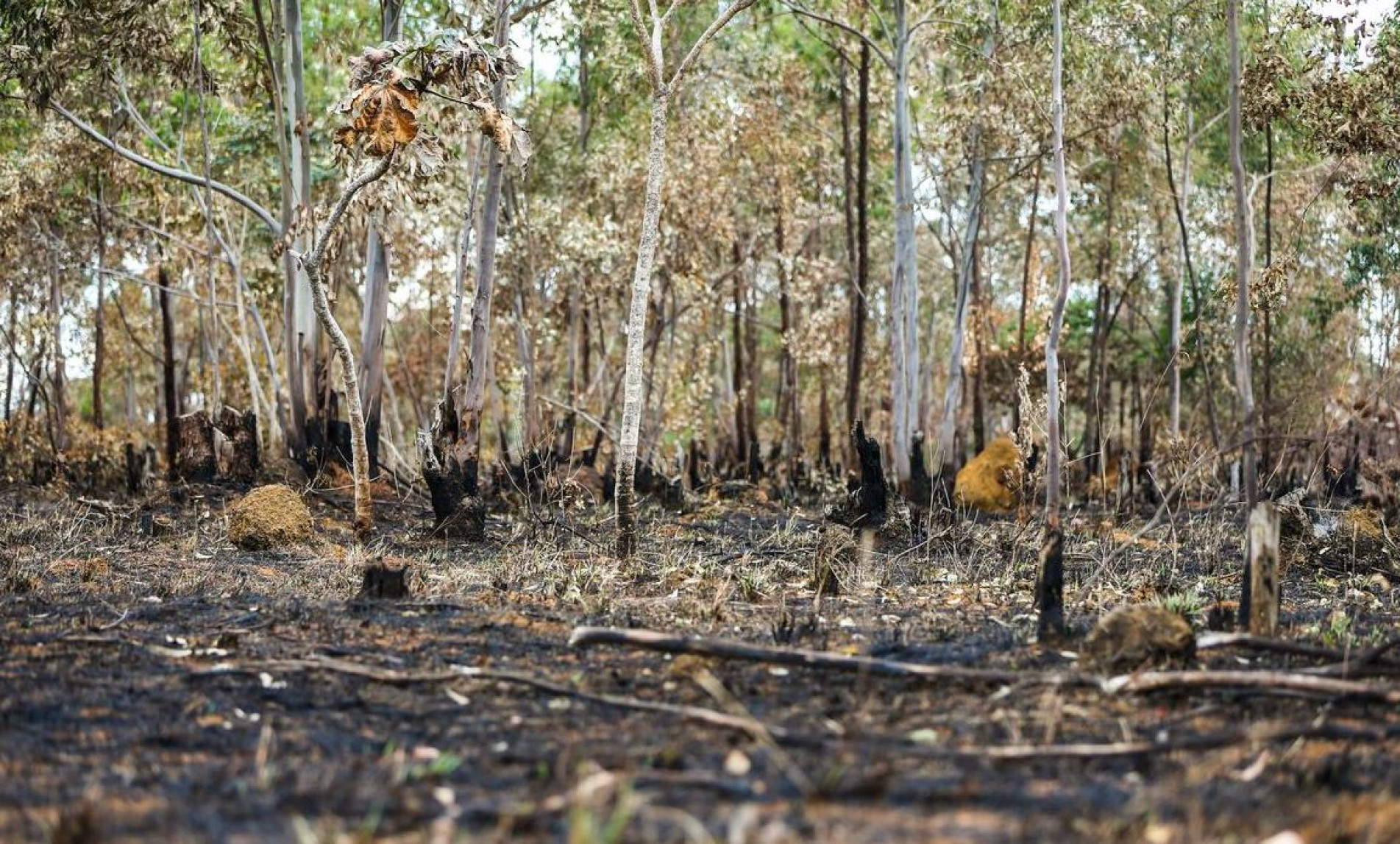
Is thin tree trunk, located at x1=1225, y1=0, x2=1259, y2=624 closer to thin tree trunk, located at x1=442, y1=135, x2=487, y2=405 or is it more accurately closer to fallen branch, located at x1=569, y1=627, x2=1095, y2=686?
fallen branch, located at x1=569, y1=627, x2=1095, y2=686

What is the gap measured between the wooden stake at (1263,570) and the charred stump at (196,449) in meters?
10.1

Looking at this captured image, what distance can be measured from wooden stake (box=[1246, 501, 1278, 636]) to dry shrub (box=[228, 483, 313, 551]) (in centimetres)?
634

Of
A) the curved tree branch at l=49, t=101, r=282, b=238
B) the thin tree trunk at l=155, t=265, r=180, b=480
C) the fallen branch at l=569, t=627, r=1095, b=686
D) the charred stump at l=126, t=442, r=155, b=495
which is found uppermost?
the curved tree branch at l=49, t=101, r=282, b=238

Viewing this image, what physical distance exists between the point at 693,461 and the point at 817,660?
12.6 meters

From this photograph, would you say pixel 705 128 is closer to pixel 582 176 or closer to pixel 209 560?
pixel 582 176

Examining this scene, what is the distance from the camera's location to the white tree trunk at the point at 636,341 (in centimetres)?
777

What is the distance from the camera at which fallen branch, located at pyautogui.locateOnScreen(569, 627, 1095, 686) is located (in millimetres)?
4434

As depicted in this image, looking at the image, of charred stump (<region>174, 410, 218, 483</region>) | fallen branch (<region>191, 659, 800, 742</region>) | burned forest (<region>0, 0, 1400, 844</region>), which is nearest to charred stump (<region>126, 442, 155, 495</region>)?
burned forest (<region>0, 0, 1400, 844</region>)

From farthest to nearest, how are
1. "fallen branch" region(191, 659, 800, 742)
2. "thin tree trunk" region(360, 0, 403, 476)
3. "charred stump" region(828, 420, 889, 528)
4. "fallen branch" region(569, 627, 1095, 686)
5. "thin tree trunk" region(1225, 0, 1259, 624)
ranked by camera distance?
"thin tree trunk" region(360, 0, 403, 476), "charred stump" region(828, 420, 889, 528), "thin tree trunk" region(1225, 0, 1259, 624), "fallen branch" region(569, 627, 1095, 686), "fallen branch" region(191, 659, 800, 742)

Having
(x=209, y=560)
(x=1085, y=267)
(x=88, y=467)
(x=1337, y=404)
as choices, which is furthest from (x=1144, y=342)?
(x=209, y=560)

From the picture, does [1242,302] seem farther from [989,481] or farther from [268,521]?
[989,481]

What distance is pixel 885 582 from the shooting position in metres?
7.85

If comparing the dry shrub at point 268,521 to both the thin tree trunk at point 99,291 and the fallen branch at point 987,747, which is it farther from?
the thin tree trunk at point 99,291

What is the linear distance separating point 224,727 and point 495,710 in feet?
2.59
